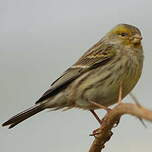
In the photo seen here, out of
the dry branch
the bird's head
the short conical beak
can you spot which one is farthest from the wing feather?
the dry branch

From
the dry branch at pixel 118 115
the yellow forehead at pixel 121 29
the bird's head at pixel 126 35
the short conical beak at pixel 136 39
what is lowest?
the short conical beak at pixel 136 39

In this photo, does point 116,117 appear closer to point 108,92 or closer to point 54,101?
point 108,92

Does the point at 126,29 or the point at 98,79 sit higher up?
the point at 126,29

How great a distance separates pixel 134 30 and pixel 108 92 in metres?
0.89

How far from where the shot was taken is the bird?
388cm

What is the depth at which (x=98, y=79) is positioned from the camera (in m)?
4.16

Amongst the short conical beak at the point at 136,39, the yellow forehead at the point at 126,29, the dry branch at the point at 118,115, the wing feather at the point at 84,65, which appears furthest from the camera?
the yellow forehead at the point at 126,29

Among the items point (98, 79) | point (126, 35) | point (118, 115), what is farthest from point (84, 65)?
point (118, 115)

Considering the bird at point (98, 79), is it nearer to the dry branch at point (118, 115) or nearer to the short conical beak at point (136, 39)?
the short conical beak at point (136, 39)

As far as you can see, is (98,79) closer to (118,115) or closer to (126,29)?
(126,29)

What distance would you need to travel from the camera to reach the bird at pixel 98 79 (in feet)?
12.7

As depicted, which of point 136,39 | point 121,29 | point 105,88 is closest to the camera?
point 105,88

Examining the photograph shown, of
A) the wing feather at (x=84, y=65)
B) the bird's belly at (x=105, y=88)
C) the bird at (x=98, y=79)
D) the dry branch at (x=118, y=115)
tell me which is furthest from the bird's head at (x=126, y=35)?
the dry branch at (x=118, y=115)

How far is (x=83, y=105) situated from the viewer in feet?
13.0
